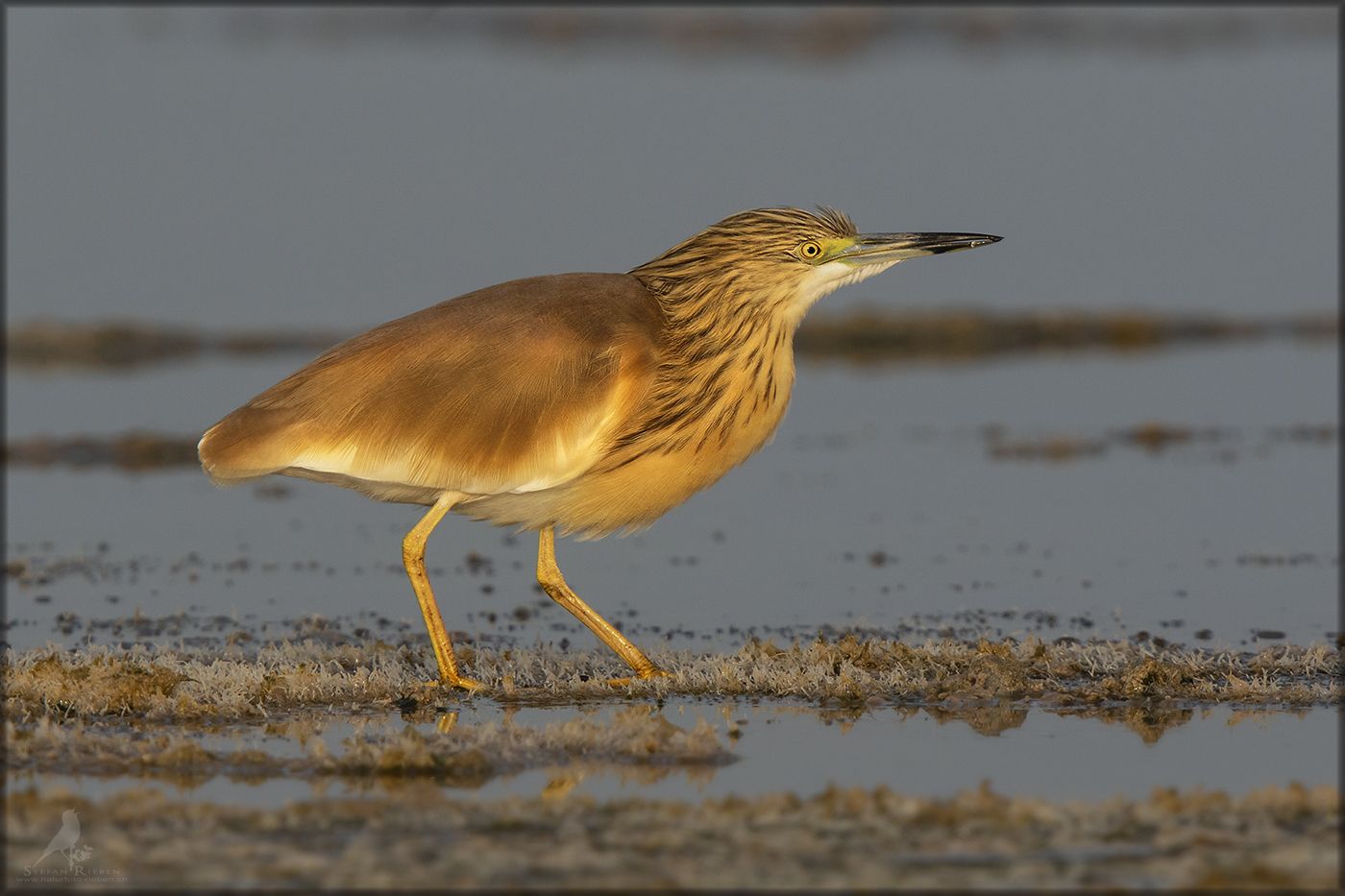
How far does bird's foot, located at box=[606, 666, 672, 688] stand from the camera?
8969 millimetres

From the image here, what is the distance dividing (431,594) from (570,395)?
134 cm

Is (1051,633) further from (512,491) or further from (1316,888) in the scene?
(1316,888)

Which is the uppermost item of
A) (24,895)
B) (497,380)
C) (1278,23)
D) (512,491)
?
(1278,23)

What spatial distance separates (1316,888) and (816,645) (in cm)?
402

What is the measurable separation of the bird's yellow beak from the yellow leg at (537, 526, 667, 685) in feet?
7.59

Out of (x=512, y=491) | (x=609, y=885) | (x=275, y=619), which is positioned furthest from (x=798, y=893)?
(x=275, y=619)

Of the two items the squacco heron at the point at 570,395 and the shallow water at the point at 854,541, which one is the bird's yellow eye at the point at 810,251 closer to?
the squacco heron at the point at 570,395

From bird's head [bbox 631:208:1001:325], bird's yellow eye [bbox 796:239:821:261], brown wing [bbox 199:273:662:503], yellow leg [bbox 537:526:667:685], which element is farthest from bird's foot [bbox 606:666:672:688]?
bird's yellow eye [bbox 796:239:821:261]

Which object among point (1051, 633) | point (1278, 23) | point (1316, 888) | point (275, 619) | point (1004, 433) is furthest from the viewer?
point (1278, 23)

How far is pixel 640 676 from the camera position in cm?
920

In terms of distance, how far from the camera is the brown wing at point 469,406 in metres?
8.96

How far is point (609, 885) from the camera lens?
18.2 ft

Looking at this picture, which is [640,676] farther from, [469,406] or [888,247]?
[888,247]

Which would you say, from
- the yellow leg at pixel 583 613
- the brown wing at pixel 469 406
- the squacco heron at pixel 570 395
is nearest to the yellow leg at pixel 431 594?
the squacco heron at pixel 570 395
